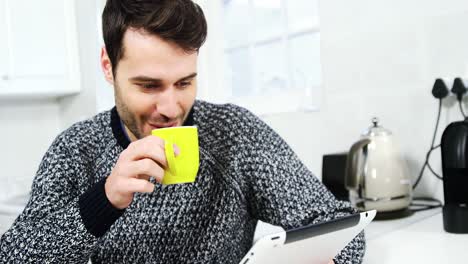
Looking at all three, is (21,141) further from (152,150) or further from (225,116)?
(152,150)

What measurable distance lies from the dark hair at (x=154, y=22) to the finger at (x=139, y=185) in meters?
0.30

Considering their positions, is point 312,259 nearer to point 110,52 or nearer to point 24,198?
point 110,52

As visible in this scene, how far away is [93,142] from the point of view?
125 centimetres

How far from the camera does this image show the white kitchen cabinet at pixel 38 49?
2.98 metres

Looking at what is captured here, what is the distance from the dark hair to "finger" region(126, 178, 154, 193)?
0.30 metres

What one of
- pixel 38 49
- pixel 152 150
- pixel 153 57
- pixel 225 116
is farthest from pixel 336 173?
pixel 38 49

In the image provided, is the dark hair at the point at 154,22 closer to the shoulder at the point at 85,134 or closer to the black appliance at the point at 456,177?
the shoulder at the point at 85,134

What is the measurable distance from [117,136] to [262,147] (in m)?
0.33

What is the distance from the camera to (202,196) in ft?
4.02

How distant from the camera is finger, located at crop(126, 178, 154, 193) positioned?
0.92 metres

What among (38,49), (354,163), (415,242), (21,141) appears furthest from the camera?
(21,141)

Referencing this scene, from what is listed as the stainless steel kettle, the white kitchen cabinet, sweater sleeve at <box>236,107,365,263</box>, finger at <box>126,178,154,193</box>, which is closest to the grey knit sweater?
sweater sleeve at <box>236,107,365,263</box>

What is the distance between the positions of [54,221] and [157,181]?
0.69ft

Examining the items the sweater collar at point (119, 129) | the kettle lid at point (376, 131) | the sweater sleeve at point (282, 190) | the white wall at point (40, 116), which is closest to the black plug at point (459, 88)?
the kettle lid at point (376, 131)
